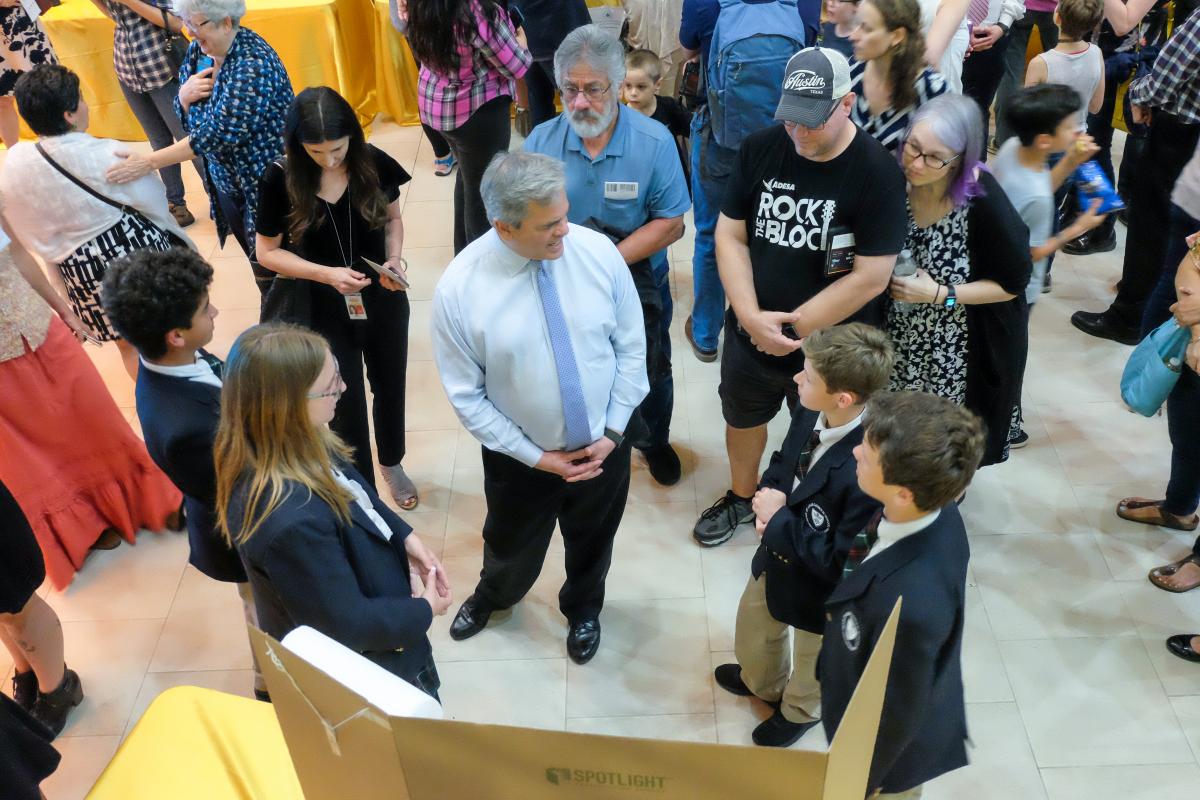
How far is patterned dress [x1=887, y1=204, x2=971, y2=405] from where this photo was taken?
2682 mm

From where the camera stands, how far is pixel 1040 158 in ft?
9.35

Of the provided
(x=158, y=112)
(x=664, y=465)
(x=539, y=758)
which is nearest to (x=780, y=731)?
(x=664, y=465)

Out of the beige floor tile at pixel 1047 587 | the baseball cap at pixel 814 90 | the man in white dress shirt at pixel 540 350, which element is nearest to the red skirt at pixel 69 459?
the man in white dress shirt at pixel 540 350

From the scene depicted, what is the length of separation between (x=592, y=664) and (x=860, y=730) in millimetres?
2159

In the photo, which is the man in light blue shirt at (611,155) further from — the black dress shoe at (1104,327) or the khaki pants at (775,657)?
the black dress shoe at (1104,327)

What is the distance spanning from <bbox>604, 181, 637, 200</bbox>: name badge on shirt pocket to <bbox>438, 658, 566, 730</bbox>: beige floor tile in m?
1.43

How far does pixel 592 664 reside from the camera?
300 cm

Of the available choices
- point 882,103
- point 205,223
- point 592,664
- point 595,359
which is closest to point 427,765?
point 595,359

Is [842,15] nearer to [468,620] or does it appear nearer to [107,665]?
[468,620]

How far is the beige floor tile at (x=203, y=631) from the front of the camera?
10.1ft

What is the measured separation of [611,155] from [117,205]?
1719mm

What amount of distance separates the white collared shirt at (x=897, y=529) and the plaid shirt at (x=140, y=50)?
425 centimetres

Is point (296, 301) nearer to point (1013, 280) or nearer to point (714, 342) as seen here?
point (714, 342)

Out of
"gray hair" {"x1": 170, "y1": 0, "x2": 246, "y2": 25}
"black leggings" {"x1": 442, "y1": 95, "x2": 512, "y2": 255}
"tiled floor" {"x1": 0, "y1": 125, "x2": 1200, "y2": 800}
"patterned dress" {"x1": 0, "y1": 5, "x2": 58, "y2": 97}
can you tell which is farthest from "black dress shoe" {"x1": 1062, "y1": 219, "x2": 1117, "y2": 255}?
"patterned dress" {"x1": 0, "y1": 5, "x2": 58, "y2": 97}
